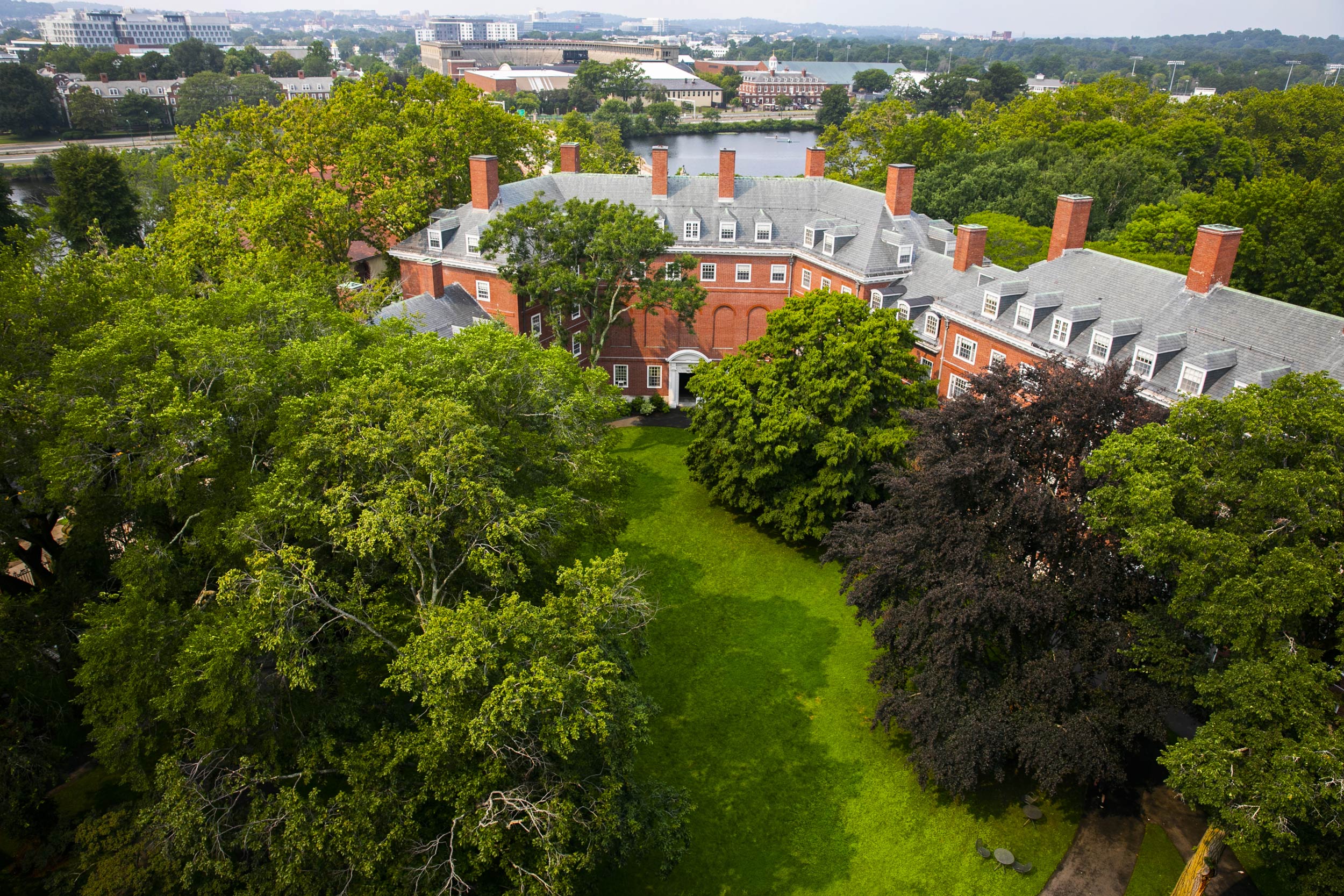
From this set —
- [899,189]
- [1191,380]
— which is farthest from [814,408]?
[899,189]

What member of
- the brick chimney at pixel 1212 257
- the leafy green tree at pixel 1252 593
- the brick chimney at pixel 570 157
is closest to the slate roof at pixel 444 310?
the brick chimney at pixel 570 157

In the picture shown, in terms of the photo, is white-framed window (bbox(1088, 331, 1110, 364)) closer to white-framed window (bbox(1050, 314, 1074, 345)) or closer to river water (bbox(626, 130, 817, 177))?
white-framed window (bbox(1050, 314, 1074, 345))

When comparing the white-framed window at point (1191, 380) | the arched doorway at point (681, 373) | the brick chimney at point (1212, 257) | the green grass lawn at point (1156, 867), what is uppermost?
the brick chimney at point (1212, 257)

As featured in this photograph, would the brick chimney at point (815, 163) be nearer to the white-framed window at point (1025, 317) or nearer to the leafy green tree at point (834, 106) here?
the white-framed window at point (1025, 317)

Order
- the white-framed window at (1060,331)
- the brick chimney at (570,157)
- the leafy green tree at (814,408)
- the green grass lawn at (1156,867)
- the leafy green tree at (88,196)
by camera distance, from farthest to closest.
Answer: the leafy green tree at (88,196) → the brick chimney at (570,157) → the white-framed window at (1060,331) → the leafy green tree at (814,408) → the green grass lawn at (1156,867)

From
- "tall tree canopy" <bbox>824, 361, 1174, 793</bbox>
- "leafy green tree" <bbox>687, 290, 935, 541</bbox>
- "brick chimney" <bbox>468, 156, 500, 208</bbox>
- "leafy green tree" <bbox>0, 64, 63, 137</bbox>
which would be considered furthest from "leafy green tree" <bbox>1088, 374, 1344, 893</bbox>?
"leafy green tree" <bbox>0, 64, 63, 137</bbox>

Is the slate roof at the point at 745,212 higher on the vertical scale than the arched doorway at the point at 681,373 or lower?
higher
